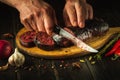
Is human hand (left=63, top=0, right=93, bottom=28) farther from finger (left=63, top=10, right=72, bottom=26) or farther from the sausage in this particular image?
the sausage

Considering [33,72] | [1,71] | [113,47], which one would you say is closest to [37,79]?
[33,72]

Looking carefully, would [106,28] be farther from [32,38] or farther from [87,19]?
[32,38]

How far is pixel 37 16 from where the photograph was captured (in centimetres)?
283

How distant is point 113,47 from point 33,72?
66 cm

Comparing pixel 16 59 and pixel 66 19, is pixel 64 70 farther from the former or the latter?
pixel 66 19

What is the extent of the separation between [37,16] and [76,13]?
1.05ft

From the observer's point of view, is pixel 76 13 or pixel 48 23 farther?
pixel 76 13

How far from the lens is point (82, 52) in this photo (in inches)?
108

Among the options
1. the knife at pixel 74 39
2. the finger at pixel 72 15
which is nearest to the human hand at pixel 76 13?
the finger at pixel 72 15

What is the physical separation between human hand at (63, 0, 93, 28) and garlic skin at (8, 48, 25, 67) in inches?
21.2

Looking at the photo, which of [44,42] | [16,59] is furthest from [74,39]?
[16,59]

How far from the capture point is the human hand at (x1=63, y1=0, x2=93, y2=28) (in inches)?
114

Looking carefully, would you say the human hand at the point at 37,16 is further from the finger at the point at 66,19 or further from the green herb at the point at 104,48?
the green herb at the point at 104,48

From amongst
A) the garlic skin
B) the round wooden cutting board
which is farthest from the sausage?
the garlic skin
